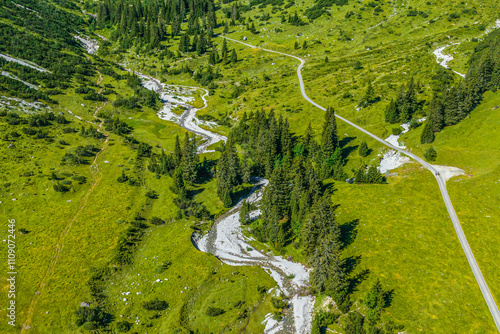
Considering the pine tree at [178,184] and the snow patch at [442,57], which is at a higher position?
the snow patch at [442,57]

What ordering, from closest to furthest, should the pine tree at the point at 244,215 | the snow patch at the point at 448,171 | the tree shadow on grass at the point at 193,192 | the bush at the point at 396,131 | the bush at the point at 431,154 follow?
1. the pine tree at the point at 244,215
2. the snow patch at the point at 448,171
3. the bush at the point at 431,154
4. the tree shadow on grass at the point at 193,192
5. the bush at the point at 396,131

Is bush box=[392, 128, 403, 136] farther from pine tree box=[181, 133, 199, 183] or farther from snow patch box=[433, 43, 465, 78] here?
pine tree box=[181, 133, 199, 183]

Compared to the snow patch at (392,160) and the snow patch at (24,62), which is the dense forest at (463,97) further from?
the snow patch at (24,62)

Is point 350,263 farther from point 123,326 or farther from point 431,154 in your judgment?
point 431,154

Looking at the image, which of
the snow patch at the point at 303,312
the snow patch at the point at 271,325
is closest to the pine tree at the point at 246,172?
the snow patch at the point at 303,312

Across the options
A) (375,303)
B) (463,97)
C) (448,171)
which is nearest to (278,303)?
(375,303)
